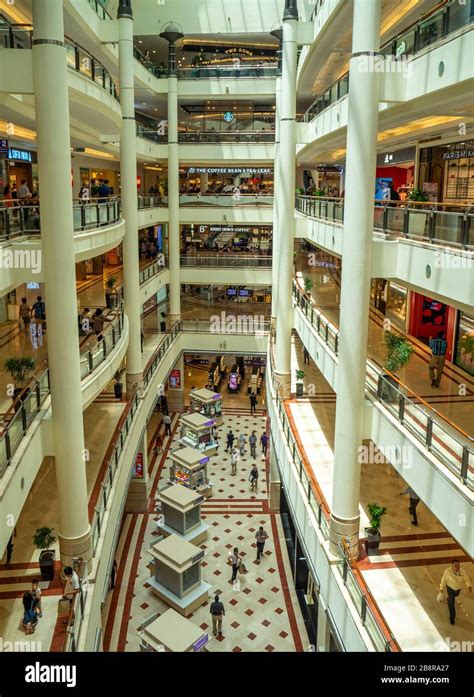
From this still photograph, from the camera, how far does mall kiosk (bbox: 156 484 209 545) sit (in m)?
15.8

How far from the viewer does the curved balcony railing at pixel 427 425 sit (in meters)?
6.87

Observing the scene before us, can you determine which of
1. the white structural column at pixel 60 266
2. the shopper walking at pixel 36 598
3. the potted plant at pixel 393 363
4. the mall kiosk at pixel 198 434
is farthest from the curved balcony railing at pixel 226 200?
the shopper walking at pixel 36 598

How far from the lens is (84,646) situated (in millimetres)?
8742

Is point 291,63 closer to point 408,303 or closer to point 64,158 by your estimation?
point 408,303

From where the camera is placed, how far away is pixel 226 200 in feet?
88.0

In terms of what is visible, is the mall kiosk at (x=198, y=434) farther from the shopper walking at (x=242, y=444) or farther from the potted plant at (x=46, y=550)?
the potted plant at (x=46, y=550)

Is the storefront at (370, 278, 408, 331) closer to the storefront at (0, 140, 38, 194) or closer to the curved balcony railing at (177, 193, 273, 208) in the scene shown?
the curved balcony railing at (177, 193, 273, 208)

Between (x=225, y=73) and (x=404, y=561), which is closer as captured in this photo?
(x=404, y=561)

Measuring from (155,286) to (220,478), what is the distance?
336 inches

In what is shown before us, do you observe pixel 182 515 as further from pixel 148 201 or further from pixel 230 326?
pixel 148 201

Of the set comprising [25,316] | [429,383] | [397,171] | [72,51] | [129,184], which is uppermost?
[72,51]

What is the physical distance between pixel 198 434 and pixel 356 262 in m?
13.5

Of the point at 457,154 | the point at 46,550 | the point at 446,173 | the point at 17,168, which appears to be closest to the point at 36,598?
the point at 46,550

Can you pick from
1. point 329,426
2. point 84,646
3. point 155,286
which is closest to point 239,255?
point 155,286
